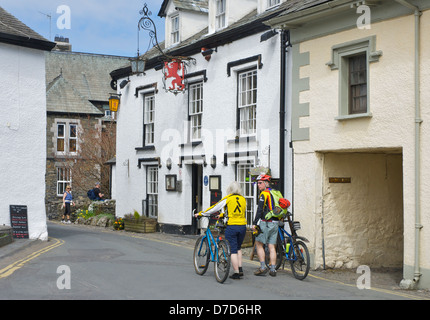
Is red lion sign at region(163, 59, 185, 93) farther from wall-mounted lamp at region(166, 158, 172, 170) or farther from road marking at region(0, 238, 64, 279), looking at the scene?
road marking at region(0, 238, 64, 279)

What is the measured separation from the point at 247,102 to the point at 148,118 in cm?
627

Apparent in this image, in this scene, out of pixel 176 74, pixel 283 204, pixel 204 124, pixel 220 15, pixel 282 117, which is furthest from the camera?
pixel 176 74

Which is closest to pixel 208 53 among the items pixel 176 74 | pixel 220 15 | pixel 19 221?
pixel 220 15

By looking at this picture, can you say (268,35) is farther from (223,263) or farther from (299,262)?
(223,263)

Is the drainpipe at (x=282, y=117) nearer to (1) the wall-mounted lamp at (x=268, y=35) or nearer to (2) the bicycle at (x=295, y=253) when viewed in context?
(1) the wall-mounted lamp at (x=268, y=35)

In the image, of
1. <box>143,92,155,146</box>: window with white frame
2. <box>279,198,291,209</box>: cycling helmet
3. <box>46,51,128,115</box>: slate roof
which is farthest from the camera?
<box>46,51,128,115</box>: slate roof

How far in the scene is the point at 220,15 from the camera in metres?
19.3

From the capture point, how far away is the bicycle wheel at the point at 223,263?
10.3 m

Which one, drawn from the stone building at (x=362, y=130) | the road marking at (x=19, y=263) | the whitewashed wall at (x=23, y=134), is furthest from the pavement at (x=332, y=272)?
the whitewashed wall at (x=23, y=134)

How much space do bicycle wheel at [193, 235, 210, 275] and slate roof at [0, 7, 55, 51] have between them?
31.6ft

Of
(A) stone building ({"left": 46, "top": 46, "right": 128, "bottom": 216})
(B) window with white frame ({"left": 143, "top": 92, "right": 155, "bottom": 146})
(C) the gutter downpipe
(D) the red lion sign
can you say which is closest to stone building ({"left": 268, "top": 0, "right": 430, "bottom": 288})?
(C) the gutter downpipe

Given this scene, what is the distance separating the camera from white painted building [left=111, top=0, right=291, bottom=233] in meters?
16.1

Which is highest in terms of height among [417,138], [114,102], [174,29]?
[174,29]
